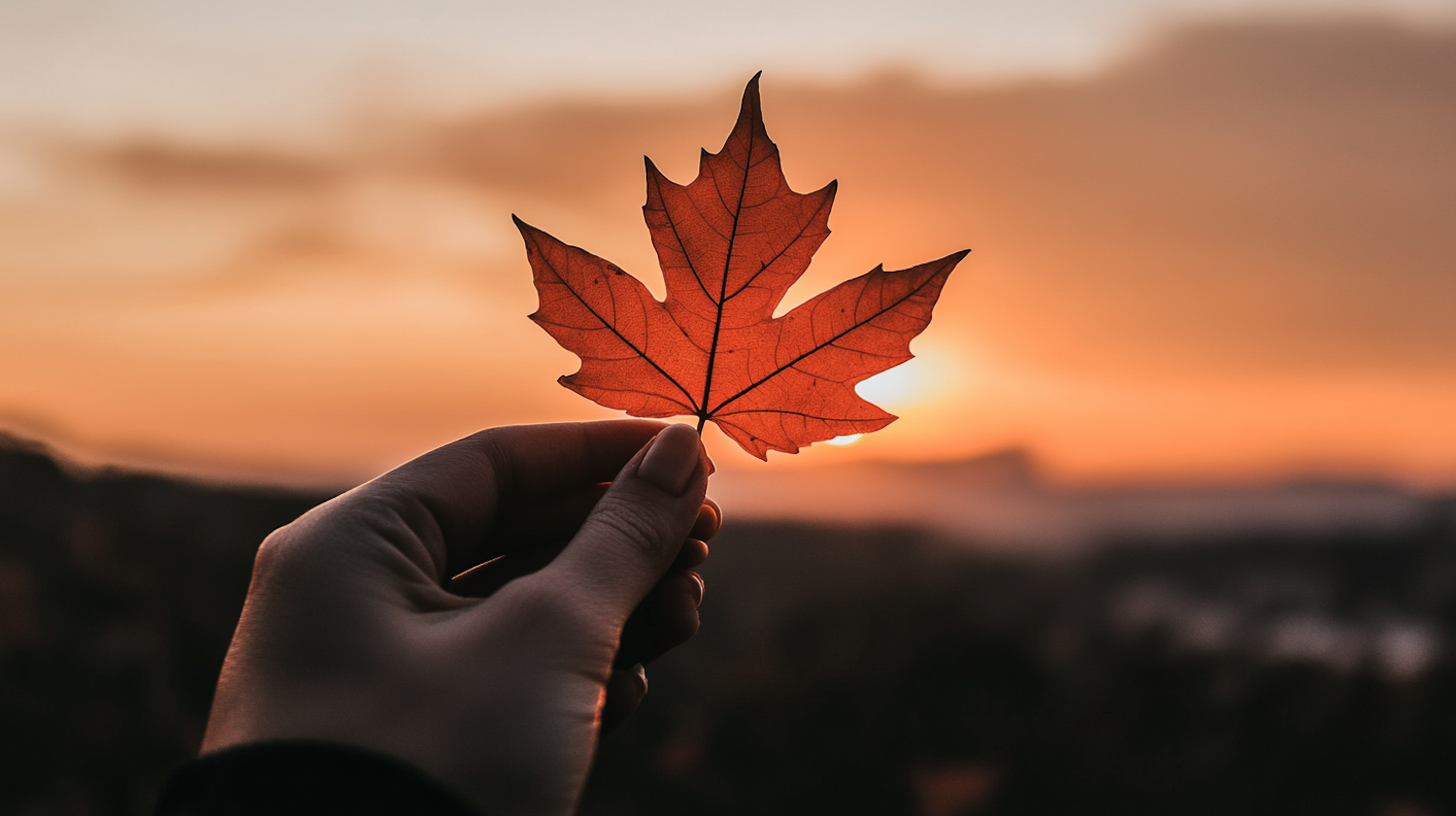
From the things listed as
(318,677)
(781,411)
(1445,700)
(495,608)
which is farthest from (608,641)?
(1445,700)

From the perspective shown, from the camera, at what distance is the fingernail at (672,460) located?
6.44 feet

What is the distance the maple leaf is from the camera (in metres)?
1.85

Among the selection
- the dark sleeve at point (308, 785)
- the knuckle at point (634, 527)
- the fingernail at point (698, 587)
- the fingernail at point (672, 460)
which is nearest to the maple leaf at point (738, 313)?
the fingernail at point (672, 460)

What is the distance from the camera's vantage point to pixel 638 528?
185 cm

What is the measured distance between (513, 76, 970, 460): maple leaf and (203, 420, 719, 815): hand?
20 centimetres

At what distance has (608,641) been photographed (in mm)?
1610

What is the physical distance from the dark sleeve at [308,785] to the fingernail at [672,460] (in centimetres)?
84

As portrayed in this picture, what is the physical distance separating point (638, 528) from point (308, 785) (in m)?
0.81

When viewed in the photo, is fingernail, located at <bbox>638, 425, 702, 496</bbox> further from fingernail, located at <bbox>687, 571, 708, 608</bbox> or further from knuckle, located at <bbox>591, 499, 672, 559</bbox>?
fingernail, located at <bbox>687, 571, 708, 608</bbox>

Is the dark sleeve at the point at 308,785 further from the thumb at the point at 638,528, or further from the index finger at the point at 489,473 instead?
the index finger at the point at 489,473

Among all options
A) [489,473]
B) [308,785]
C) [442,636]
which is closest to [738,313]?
[489,473]

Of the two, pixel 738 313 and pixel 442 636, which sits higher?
pixel 738 313

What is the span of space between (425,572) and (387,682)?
0.39m

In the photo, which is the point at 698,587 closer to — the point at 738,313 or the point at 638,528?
the point at 638,528
